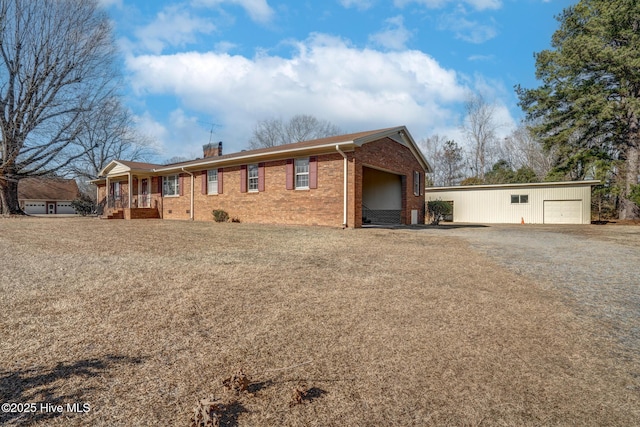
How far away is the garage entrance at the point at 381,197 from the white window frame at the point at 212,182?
310 inches

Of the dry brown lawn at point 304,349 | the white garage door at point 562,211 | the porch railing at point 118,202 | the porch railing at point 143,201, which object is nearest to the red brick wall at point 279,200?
the porch railing at point 143,201

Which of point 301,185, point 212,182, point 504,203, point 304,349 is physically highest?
point 212,182

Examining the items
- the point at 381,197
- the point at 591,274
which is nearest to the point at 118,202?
the point at 381,197

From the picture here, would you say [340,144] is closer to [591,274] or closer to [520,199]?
[591,274]

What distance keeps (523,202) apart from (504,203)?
3.72 ft

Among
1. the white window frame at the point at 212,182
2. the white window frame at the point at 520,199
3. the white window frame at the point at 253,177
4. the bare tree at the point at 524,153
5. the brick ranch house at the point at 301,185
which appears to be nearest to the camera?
the brick ranch house at the point at 301,185

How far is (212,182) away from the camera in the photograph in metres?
18.0

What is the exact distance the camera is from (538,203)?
22203mm

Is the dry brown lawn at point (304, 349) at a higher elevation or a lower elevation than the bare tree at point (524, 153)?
lower

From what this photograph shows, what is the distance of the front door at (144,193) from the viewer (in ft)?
73.1

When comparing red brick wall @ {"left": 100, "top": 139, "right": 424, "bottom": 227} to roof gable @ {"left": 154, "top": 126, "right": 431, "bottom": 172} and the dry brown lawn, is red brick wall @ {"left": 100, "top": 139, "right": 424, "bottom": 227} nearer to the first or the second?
roof gable @ {"left": 154, "top": 126, "right": 431, "bottom": 172}

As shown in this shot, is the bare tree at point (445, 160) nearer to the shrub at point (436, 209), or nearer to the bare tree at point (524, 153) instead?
the bare tree at point (524, 153)

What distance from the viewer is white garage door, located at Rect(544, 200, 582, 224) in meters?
21.1

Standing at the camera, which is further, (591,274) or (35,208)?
(35,208)
